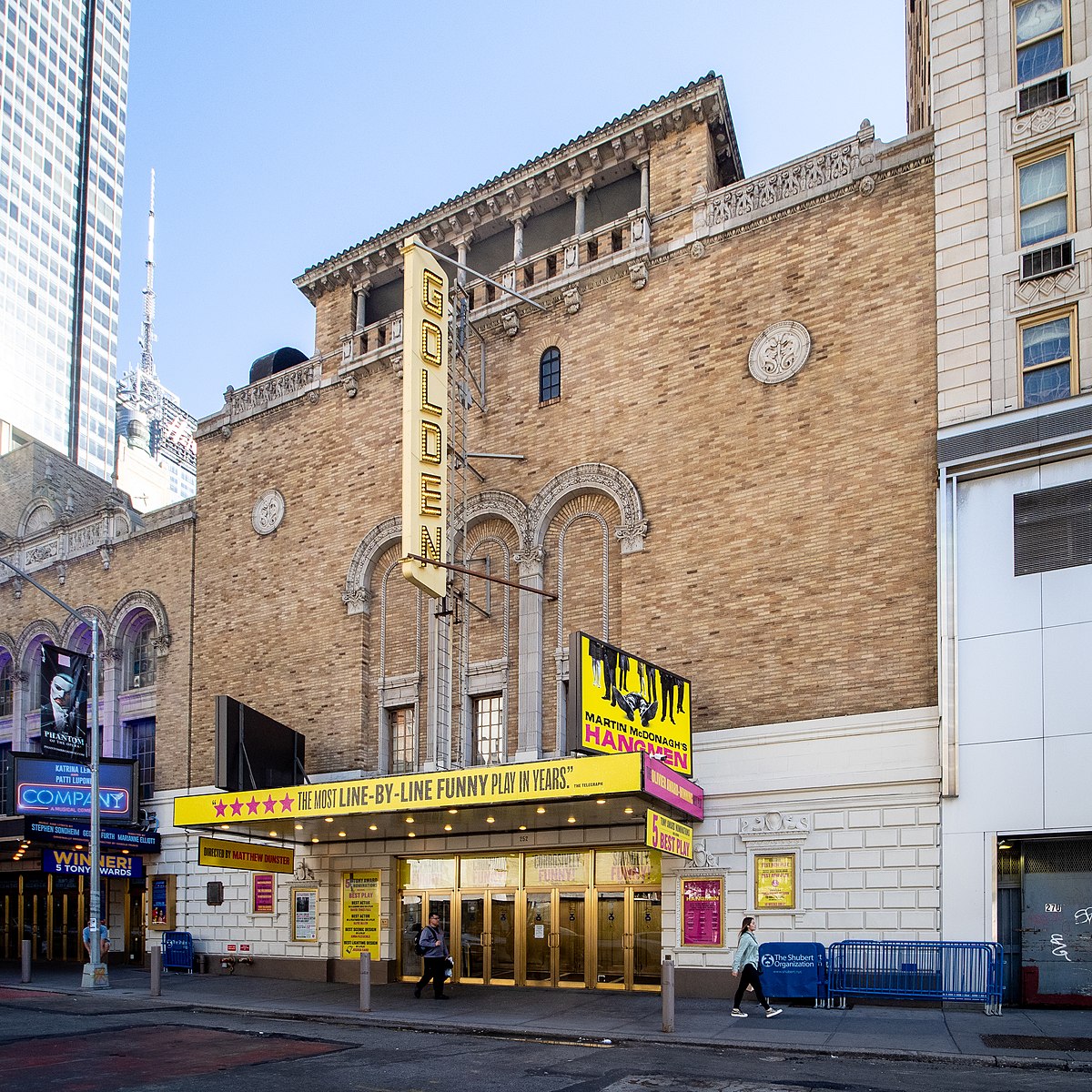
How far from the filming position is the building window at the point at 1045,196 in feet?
63.7

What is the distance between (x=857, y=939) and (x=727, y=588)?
6.39 m

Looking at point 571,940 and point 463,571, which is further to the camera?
point 571,940

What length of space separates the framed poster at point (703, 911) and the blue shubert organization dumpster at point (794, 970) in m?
1.37

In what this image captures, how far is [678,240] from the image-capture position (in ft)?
77.8

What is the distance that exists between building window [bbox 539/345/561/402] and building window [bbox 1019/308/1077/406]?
9.65 m

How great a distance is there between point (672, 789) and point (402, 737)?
9.25 meters

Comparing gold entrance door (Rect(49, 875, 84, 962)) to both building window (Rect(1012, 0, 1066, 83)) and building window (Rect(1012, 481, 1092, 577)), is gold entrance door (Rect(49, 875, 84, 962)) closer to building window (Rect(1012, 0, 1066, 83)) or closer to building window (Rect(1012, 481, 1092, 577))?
building window (Rect(1012, 481, 1092, 577))

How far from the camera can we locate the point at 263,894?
27.7 meters

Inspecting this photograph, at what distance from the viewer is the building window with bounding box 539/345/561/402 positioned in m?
25.3

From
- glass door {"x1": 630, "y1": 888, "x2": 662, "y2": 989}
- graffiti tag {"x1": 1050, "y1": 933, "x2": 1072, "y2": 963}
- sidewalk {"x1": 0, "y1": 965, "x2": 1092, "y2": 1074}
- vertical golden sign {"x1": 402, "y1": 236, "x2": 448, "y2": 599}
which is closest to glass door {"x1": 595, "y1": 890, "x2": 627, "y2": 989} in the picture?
glass door {"x1": 630, "y1": 888, "x2": 662, "y2": 989}

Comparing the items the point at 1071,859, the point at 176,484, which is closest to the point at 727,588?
the point at 1071,859

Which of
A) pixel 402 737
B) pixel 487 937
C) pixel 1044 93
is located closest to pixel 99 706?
pixel 402 737

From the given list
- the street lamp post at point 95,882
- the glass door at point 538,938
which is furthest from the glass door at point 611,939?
the street lamp post at point 95,882

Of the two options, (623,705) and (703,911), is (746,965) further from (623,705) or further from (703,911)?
(623,705)
